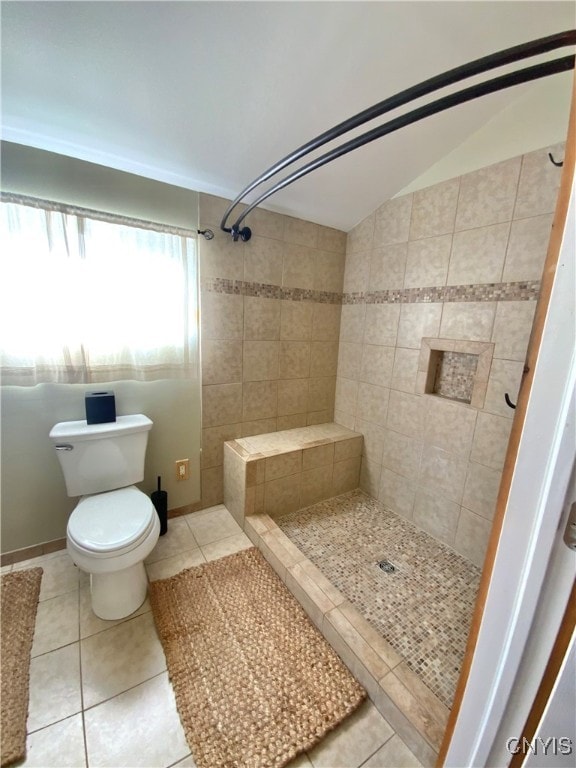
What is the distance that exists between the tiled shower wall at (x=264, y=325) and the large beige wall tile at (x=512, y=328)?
1.14 metres

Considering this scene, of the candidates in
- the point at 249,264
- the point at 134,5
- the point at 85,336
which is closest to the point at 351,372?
the point at 249,264

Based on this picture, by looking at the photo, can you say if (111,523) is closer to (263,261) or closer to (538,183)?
(263,261)

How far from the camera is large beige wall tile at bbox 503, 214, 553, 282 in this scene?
1338 mm

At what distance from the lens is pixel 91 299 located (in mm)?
1523

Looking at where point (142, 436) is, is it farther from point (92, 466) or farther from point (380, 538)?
point (380, 538)

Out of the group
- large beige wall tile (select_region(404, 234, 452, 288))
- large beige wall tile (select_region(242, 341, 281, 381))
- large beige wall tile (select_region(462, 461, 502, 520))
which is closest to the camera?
large beige wall tile (select_region(462, 461, 502, 520))

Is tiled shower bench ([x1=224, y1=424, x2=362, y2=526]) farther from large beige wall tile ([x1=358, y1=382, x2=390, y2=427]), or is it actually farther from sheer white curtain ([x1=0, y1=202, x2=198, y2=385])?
sheer white curtain ([x1=0, y1=202, x2=198, y2=385])

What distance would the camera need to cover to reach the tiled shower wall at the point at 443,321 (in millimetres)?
1426

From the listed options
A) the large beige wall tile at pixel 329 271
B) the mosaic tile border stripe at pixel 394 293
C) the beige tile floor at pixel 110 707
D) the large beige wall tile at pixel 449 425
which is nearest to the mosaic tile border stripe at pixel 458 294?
the mosaic tile border stripe at pixel 394 293

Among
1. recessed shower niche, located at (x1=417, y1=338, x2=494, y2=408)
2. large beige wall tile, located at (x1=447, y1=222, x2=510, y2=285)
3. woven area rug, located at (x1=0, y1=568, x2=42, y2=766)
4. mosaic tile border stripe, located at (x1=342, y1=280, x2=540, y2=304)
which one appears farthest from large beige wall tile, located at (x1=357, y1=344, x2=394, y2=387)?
woven area rug, located at (x1=0, y1=568, x2=42, y2=766)

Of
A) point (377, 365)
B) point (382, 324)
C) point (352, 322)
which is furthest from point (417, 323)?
point (352, 322)

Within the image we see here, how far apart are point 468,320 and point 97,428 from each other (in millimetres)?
2052

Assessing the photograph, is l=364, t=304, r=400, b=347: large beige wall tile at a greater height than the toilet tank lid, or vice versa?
l=364, t=304, r=400, b=347: large beige wall tile

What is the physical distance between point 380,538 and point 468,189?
2.05 meters
